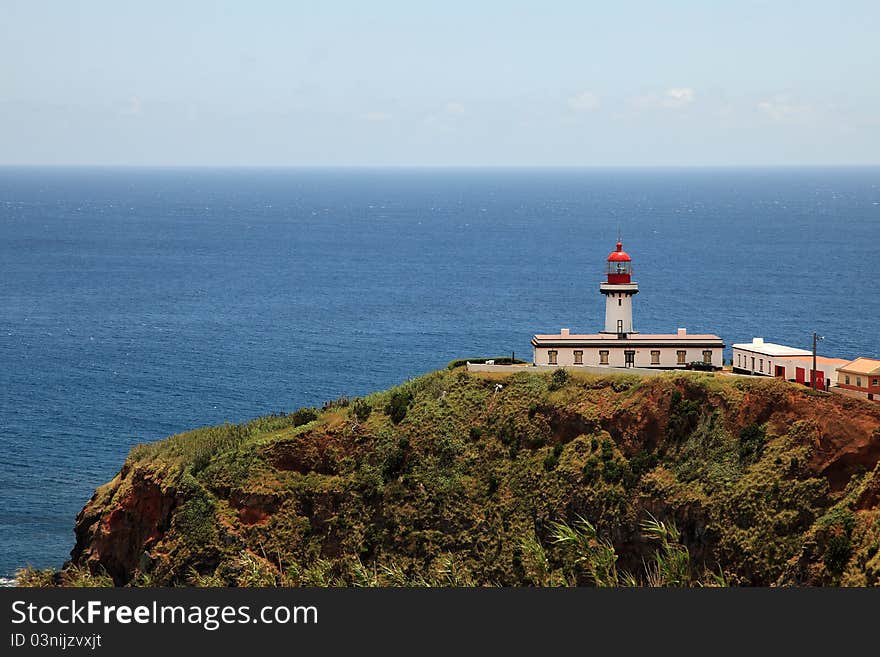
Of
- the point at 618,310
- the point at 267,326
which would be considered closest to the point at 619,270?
the point at 618,310

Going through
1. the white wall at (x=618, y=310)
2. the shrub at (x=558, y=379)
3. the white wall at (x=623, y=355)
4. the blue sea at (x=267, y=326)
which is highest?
the white wall at (x=618, y=310)

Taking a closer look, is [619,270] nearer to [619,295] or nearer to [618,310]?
[619,295]

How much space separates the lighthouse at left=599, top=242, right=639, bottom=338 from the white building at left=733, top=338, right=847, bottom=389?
6080 millimetres

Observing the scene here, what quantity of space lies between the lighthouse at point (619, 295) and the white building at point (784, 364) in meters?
6.08

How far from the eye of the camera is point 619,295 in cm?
7181

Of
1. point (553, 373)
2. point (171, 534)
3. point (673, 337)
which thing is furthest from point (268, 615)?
point (673, 337)

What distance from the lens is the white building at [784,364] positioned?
62.8 metres

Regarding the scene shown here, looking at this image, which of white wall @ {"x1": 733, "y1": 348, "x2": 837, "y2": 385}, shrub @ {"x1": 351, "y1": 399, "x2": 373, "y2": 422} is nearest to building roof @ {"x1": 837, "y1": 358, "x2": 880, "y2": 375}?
white wall @ {"x1": 733, "y1": 348, "x2": 837, "y2": 385}

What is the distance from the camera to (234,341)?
414 feet

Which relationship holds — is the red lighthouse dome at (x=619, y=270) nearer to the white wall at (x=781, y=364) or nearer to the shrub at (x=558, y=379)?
the white wall at (x=781, y=364)

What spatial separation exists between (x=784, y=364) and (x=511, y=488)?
14.5m

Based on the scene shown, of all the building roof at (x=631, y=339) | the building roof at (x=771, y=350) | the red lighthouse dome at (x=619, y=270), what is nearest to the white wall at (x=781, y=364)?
the building roof at (x=771, y=350)

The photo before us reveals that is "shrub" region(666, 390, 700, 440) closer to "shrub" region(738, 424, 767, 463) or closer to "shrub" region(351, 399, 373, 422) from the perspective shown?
"shrub" region(738, 424, 767, 463)

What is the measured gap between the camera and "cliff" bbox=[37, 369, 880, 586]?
55.5 metres
